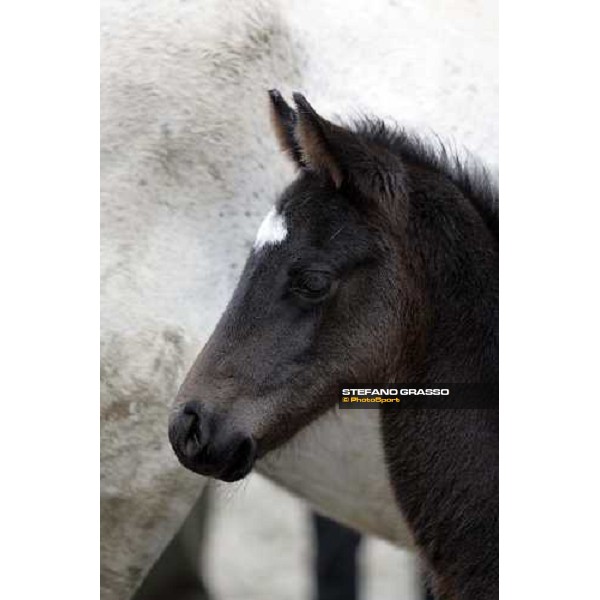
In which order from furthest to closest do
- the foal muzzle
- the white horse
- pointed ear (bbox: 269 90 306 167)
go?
the white horse
pointed ear (bbox: 269 90 306 167)
the foal muzzle

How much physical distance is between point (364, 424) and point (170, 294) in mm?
450

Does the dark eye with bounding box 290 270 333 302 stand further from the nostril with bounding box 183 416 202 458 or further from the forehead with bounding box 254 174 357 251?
the nostril with bounding box 183 416 202 458

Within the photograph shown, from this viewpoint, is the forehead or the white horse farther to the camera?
the white horse

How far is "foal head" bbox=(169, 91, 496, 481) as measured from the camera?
6.74 feet

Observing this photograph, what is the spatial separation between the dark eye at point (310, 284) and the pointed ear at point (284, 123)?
0.77 feet

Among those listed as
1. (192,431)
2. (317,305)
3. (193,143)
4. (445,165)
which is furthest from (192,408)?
(193,143)

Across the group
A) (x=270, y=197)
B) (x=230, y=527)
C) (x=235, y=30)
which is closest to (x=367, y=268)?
(x=270, y=197)

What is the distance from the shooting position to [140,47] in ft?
8.49

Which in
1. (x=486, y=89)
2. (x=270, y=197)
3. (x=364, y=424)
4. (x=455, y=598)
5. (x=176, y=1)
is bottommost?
(x=455, y=598)

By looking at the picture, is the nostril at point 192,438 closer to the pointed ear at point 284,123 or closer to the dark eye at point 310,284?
the dark eye at point 310,284

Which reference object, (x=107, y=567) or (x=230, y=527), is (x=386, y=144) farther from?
(x=230, y=527)

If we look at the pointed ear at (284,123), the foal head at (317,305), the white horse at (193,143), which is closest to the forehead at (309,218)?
the foal head at (317,305)

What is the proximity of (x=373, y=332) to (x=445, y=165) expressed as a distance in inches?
13.4

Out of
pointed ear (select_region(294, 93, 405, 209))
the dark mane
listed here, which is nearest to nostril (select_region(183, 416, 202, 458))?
pointed ear (select_region(294, 93, 405, 209))
